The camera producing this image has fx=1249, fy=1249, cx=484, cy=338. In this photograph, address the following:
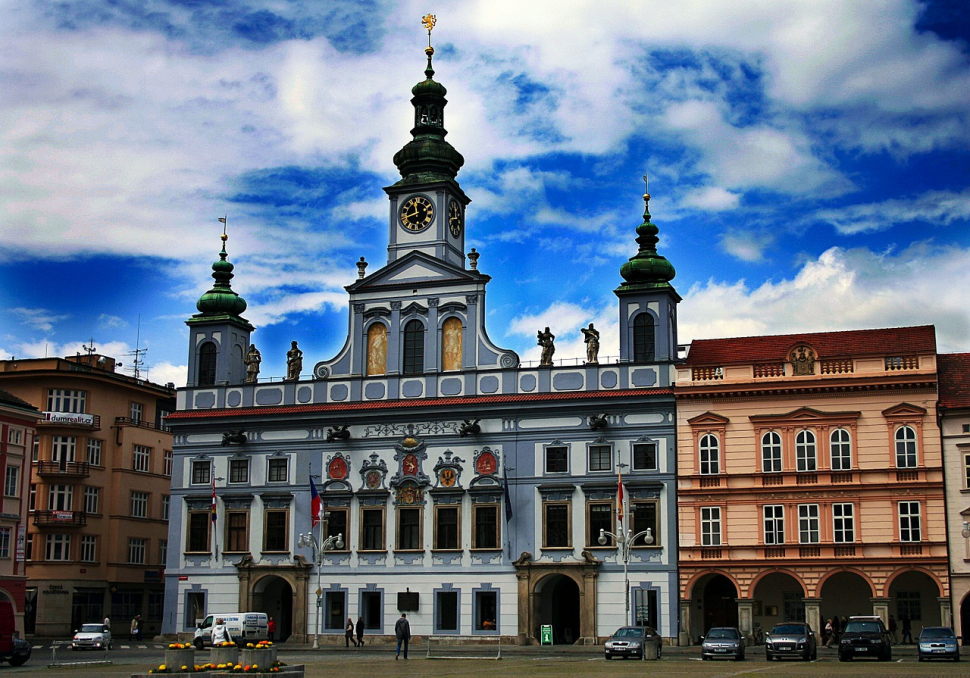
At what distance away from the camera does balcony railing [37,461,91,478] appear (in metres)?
75.8

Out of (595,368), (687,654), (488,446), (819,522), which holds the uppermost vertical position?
(595,368)

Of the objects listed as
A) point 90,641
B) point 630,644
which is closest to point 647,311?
point 630,644

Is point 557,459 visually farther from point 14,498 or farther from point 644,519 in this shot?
point 14,498

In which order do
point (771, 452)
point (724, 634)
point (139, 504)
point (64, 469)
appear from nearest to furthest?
1. point (724, 634)
2. point (771, 452)
3. point (64, 469)
4. point (139, 504)

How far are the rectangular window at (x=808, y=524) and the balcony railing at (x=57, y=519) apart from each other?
43.1 meters

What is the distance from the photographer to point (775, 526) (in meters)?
58.7

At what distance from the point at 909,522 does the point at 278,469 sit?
3212cm

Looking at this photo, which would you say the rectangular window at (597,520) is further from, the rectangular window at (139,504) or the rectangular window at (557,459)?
the rectangular window at (139,504)

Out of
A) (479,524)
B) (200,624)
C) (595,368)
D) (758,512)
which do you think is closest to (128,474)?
(200,624)

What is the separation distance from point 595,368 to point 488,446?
6739 millimetres

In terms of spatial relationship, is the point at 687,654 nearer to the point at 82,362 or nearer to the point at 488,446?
the point at 488,446

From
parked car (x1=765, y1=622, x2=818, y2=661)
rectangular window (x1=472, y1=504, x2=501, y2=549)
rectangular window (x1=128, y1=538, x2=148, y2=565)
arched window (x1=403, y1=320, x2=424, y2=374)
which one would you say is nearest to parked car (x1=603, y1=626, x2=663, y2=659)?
parked car (x1=765, y1=622, x2=818, y2=661)

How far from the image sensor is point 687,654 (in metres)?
50.8

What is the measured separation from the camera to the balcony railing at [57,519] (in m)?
74.8
